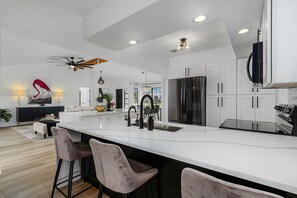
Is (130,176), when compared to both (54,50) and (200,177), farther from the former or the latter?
(54,50)

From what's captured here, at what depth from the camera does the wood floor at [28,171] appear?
6.73 ft

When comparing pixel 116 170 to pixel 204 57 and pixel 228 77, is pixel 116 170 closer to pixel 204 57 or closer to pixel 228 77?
pixel 228 77

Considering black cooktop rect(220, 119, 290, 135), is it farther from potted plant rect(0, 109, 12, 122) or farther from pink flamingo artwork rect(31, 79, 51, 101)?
pink flamingo artwork rect(31, 79, 51, 101)

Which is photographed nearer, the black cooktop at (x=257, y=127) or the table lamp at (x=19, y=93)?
the black cooktop at (x=257, y=127)

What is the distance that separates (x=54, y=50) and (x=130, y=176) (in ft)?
15.8

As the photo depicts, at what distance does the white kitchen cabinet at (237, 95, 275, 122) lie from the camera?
9.10 ft

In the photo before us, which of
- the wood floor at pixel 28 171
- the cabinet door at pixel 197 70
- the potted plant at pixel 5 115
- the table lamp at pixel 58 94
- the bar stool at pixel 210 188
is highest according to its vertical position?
the cabinet door at pixel 197 70

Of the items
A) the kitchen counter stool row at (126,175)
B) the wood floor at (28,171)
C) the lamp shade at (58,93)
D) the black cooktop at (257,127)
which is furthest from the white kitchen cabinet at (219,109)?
the lamp shade at (58,93)

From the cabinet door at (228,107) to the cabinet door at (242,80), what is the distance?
0.20 m

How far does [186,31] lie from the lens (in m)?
2.49

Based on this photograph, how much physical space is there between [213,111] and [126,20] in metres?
2.64

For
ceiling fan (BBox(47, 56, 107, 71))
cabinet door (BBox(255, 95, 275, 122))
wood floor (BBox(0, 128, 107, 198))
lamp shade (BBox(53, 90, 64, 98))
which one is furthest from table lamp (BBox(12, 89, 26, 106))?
cabinet door (BBox(255, 95, 275, 122))

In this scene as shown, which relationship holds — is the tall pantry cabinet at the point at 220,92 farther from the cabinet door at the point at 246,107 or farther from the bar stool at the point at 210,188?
the bar stool at the point at 210,188

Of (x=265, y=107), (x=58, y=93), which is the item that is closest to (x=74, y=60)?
(x=58, y=93)
